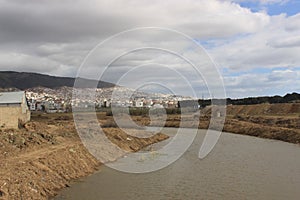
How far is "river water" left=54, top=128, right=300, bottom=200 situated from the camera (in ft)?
55.4

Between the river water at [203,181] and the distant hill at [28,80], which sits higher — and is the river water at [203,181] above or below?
below

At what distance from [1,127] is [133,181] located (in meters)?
17.4

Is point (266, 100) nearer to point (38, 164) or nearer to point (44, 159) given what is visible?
point (44, 159)

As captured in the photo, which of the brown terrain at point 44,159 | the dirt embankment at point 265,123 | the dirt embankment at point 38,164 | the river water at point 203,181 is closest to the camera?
the dirt embankment at point 38,164

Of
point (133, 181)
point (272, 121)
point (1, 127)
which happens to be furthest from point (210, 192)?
point (272, 121)

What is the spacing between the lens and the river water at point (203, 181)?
16891 millimetres

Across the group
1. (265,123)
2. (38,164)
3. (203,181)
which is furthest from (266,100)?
(38,164)

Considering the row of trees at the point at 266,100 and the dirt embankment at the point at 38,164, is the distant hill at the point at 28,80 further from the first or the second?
the dirt embankment at the point at 38,164

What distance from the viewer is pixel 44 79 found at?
17788cm

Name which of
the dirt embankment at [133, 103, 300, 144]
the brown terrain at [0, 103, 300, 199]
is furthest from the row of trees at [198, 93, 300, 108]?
the brown terrain at [0, 103, 300, 199]

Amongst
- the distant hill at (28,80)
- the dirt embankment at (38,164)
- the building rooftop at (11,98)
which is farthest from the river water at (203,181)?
the distant hill at (28,80)

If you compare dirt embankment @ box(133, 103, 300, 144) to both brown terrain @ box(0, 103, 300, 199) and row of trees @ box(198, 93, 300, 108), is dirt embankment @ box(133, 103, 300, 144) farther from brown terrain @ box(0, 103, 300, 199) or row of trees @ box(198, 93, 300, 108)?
row of trees @ box(198, 93, 300, 108)

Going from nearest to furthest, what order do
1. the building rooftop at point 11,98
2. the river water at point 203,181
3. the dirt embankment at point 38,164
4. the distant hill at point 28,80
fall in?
the dirt embankment at point 38,164 < the river water at point 203,181 < the building rooftop at point 11,98 < the distant hill at point 28,80

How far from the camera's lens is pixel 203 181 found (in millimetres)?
19953
